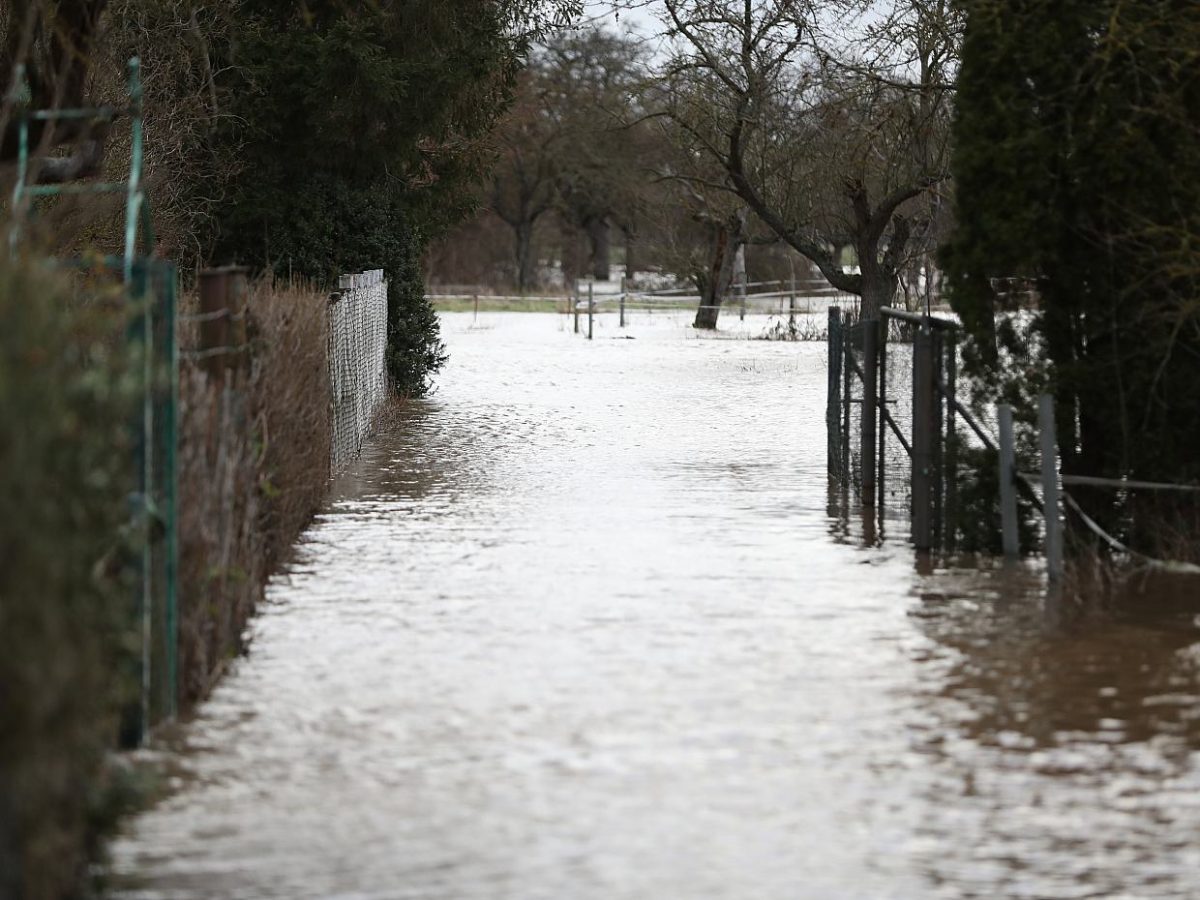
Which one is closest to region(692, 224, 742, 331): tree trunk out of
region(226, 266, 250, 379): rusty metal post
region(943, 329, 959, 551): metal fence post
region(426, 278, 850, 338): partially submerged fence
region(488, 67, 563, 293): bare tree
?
region(426, 278, 850, 338): partially submerged fence

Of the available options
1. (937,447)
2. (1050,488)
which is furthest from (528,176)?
(1050,488)

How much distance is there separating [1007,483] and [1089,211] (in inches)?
61.7

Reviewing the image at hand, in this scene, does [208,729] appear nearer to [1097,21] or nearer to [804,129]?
[1097,21]

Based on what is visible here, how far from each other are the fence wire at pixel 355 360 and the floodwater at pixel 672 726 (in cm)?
180

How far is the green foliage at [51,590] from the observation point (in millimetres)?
4668

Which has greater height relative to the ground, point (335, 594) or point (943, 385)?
point (943, 385)

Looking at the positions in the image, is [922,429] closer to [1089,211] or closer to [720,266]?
[1089,211]

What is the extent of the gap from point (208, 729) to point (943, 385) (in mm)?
5865

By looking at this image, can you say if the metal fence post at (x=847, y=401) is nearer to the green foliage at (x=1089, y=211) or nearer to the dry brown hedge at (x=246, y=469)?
the green foliage at (x=1089, y=211)

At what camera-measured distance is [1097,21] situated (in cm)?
1128

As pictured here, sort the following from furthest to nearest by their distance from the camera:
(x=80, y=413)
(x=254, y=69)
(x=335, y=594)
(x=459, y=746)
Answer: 1. (x=254, y=69)
2. (x=335, y=594)
3. (x=459, y=746)
4. (x=80, y=413)

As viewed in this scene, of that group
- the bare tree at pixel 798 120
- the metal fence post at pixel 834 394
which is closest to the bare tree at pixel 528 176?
the bare tree at pixel 798 120

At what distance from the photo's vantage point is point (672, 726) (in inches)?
303

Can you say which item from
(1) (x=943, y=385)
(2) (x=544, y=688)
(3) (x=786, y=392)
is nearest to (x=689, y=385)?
(3) (x=786, y=392)
